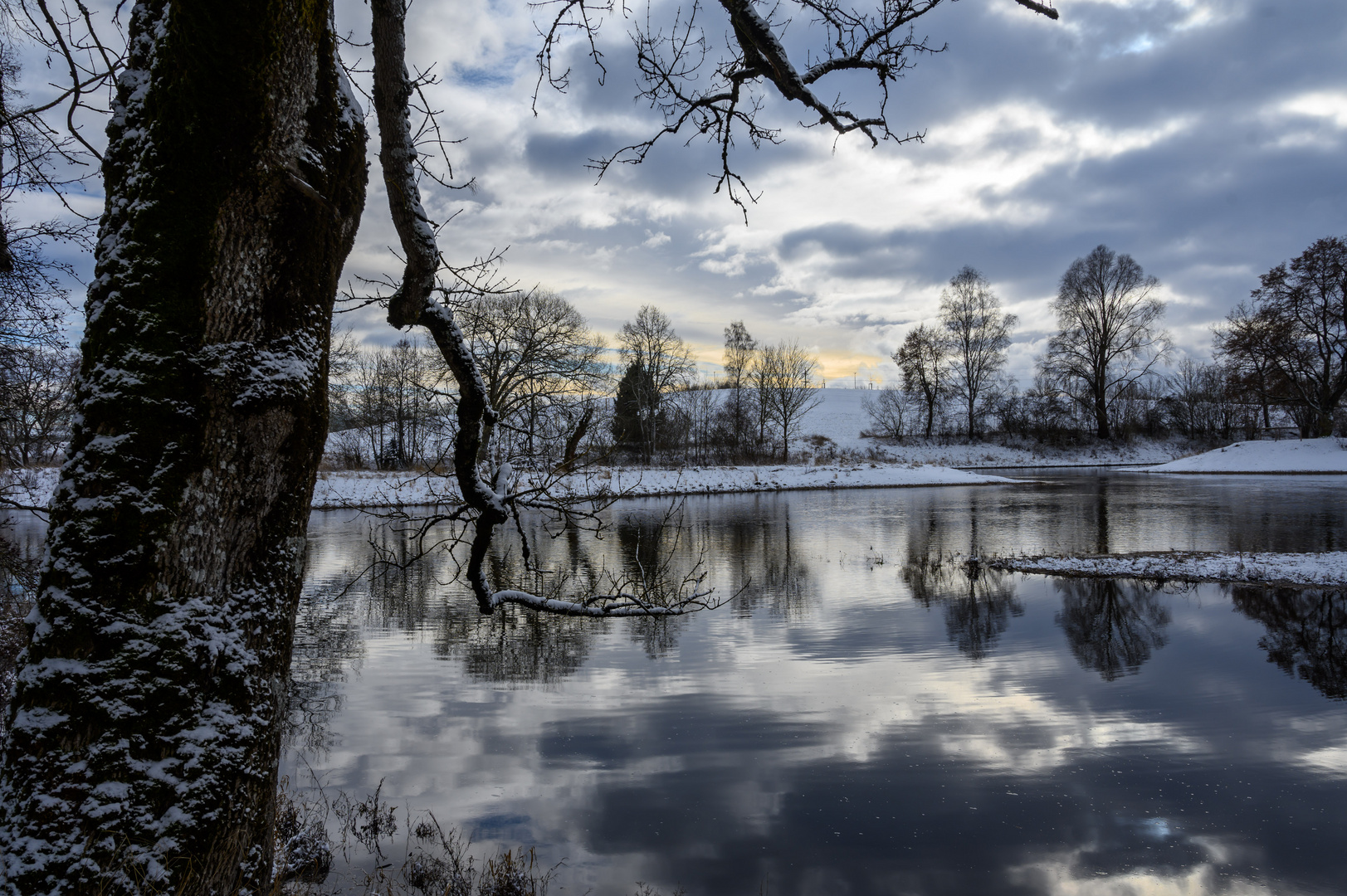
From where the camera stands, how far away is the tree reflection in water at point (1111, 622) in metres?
8.52

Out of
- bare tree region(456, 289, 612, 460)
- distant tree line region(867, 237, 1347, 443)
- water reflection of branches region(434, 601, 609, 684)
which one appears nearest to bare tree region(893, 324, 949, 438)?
distant tree line region(867, 237, 1347, 443)

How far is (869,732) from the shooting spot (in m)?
6.59

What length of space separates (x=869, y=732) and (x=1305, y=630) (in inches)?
283

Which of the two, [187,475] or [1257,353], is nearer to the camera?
[187,475]

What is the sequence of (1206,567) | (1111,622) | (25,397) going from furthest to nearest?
(1206,567) < (1111,622) < (25,397)

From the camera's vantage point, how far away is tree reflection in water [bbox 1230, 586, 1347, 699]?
784 centimetres

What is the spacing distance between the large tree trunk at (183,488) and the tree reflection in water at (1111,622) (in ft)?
28.5

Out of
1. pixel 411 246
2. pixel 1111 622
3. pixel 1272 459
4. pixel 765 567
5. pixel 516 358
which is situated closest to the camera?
pixel 411 246

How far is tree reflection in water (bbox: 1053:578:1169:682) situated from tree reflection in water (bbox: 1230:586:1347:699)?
1.16 m

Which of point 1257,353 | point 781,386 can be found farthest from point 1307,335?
point 781,386

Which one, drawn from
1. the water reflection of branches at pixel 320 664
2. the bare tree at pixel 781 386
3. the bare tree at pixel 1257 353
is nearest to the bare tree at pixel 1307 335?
the bare tree at pixel 1257 353

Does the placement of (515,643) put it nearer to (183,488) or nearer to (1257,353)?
(183,488)

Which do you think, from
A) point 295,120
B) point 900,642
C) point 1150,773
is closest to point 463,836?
point 295,120

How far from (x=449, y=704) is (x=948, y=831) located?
5.02 metres
